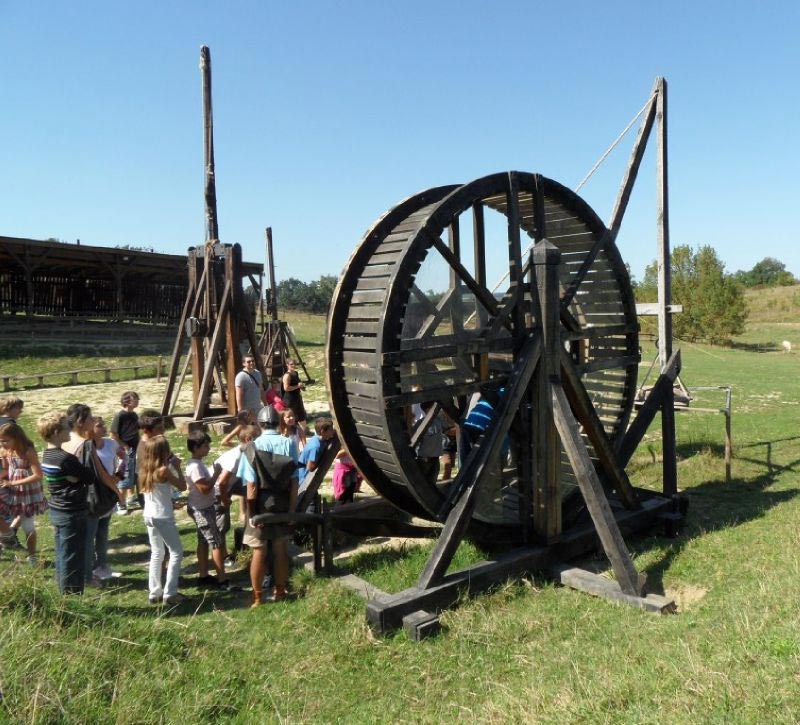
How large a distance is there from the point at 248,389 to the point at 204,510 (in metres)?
4.83

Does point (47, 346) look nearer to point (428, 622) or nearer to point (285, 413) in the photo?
point (285, 413)

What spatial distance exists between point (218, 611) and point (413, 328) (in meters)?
2.86

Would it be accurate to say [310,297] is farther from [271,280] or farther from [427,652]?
[427,652]

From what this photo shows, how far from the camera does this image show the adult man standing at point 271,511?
5.02 metres

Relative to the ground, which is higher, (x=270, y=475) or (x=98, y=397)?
(x=270, y=475)

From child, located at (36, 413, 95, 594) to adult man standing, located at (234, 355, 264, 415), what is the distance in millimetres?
5080

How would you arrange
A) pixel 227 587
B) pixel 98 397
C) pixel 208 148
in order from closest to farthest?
pixel 227 587
pixel 208 148
pixel 98 397

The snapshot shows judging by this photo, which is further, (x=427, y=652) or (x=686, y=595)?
(x=686, y=595)

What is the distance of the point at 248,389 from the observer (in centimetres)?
1007

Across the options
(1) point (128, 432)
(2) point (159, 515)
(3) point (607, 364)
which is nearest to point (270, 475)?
(2) point (159, 515)

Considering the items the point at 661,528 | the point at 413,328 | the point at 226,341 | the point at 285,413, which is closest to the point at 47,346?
the point at 226,341

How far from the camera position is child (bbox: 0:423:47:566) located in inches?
216

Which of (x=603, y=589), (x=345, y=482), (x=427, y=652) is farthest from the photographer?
(x=345, y=482)

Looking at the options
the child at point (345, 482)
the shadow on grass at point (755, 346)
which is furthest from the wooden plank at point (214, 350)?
the shadow on grass at point (755, 346)
